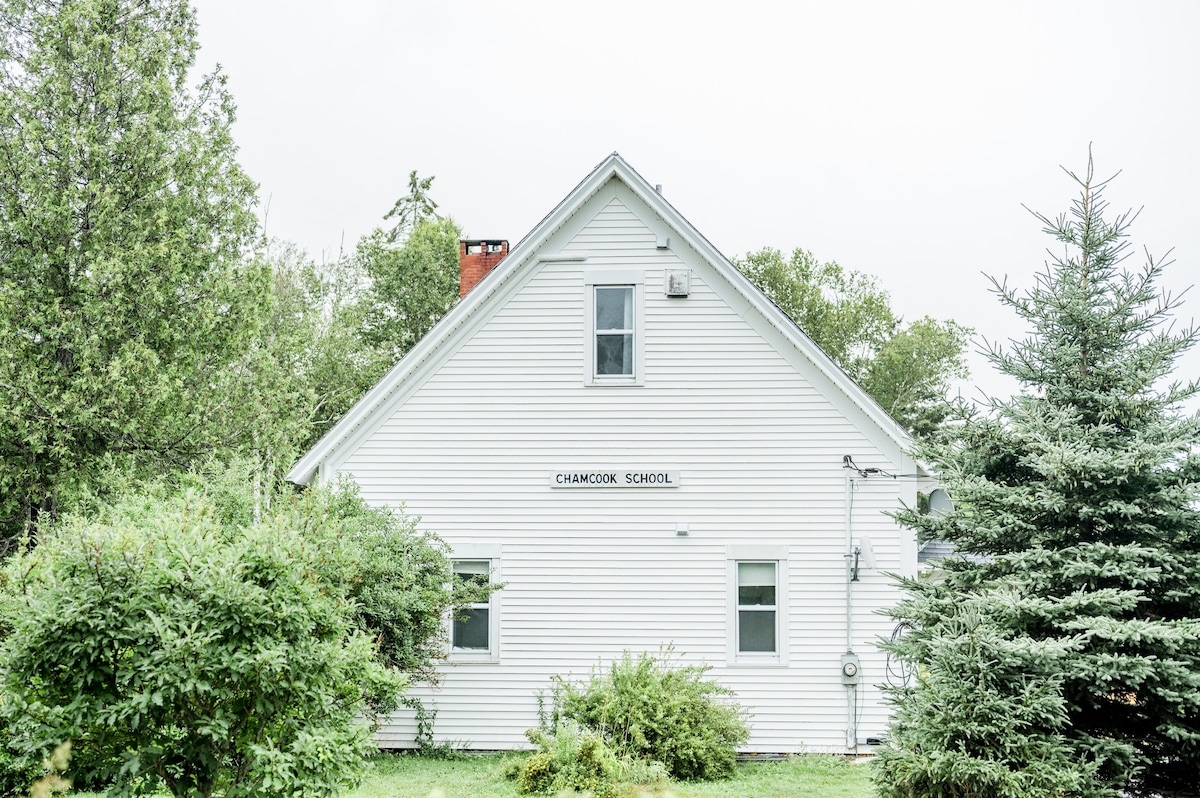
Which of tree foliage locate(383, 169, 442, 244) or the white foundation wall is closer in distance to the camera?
the white foundation wall

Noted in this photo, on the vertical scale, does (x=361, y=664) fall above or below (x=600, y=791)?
above

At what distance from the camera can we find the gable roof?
15961 mm

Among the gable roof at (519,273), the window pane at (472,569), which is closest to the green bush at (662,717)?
the window pane at (472,569)

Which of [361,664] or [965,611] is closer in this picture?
[361,664]

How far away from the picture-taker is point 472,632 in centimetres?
1596

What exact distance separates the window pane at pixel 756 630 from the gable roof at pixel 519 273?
3.28m

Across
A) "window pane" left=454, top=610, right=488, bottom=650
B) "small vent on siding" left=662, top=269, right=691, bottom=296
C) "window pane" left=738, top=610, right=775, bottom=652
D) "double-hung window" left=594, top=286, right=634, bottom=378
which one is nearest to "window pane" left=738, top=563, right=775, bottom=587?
"window pane" left=738, top=610, right=775, bottom=652

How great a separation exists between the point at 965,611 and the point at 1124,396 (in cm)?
264

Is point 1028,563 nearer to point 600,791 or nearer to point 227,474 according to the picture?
point 600,791

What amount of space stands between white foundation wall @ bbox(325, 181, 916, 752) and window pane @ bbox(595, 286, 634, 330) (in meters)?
0.29

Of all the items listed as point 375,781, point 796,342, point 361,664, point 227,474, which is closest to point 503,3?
point 796,342

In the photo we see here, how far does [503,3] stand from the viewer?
2869cm

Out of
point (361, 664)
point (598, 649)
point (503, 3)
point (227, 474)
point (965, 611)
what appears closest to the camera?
point (361, 664)

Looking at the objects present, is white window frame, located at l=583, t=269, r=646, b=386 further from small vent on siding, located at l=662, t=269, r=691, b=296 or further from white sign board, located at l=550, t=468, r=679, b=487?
white sign board, located at l=550, t=468, r=679, b=487
